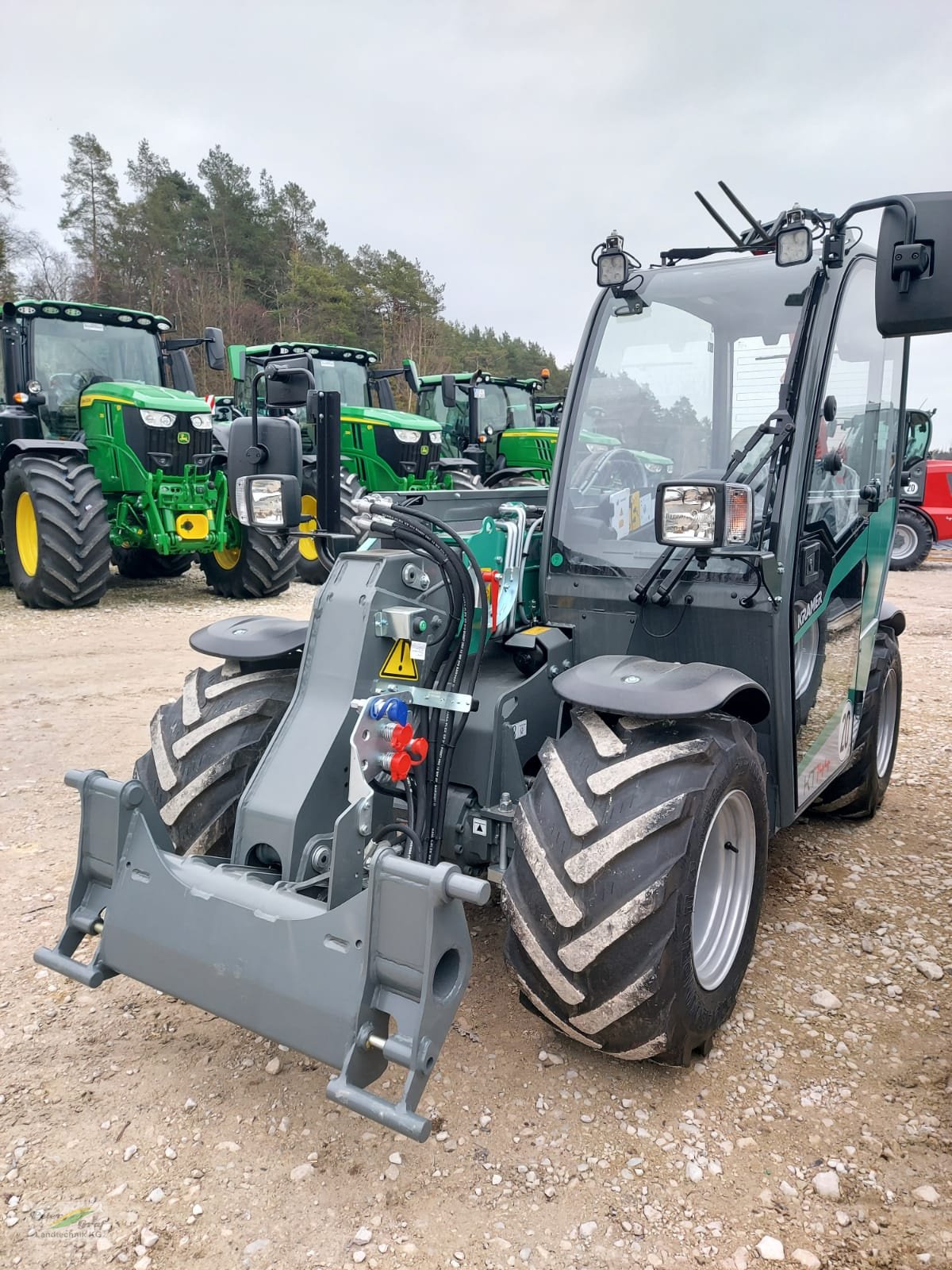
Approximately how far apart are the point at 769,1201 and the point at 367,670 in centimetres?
165

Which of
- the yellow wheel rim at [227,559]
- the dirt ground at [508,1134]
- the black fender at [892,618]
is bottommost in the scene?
the dirt ground at [508,1134]

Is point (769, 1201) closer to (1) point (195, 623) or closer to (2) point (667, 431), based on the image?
(2) point (667, 431)

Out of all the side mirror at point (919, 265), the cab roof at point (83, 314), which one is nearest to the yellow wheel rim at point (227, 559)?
the cab roof at point (83, 314)

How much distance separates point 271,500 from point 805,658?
1849 millimetres

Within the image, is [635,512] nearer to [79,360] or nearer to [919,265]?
[919,265]

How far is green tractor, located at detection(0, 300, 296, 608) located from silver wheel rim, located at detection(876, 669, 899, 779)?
7501mm

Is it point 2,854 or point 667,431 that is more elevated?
point 667,431

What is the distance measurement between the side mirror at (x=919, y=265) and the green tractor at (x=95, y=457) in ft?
28.6

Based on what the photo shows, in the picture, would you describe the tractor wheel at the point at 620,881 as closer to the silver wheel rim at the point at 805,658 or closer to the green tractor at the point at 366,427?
the silver wheel rim at the point at 805,658

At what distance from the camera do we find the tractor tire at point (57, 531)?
9.23 metres

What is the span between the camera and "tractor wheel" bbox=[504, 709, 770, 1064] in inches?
88.7

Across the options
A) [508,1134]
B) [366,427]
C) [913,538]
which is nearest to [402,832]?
[508,1134]

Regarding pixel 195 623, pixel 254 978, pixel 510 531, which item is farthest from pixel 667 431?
pixel 195 623

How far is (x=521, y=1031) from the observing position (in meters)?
2.75
